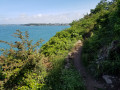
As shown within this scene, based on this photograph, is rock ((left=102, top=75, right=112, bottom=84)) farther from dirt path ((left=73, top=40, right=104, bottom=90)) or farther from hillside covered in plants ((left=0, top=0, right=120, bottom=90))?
dirt path ((left=73, top=40, right=104, bottom=90))

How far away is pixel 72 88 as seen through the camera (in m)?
3.81

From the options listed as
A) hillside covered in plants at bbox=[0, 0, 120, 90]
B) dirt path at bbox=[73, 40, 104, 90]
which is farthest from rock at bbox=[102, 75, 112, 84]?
dirt path at bbox=[73, 40, 104, 90]

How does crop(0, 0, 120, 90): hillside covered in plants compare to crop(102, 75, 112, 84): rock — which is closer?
crop(102, 75, 112, 84): rock

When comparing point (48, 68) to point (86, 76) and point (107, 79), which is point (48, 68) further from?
point (107, 79)

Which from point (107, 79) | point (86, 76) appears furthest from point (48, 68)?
point (107, 79)

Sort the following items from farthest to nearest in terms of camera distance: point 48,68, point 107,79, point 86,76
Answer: point 48,68
point 86,76
point 107,79

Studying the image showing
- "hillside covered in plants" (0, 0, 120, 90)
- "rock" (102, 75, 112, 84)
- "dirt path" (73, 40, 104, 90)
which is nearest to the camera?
"rock" (102, 75, 112, 84)

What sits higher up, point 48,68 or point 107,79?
point 107,79

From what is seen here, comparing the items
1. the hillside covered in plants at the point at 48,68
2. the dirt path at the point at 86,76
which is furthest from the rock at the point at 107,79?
the dirt path at the point at 86,76

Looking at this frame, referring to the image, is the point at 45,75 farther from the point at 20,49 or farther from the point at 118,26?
the point at 118,26

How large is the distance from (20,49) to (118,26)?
19.4 ft

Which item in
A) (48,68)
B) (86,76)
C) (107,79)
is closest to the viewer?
(107,79)

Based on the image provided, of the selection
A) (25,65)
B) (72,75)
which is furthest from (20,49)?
(72,75)

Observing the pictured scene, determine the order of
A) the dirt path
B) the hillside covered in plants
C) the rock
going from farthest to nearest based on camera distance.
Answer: the hillside covered in plants, the dirt path, the rock
